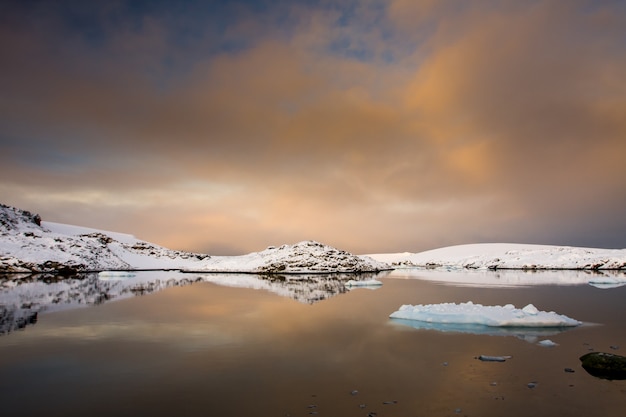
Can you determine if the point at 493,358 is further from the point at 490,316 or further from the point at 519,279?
the point at 519,279

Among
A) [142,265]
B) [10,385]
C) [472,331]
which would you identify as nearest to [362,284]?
[472,331]

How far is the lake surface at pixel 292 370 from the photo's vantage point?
7.88 meters

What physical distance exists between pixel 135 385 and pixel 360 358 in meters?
6.26

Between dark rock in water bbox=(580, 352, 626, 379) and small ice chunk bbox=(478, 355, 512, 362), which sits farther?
small ice chunk bbox=(478, 355, 512, 362)

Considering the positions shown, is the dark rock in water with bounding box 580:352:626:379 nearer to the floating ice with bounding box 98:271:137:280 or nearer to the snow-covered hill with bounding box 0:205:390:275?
the floating ice with bounding box 98:271:137:280

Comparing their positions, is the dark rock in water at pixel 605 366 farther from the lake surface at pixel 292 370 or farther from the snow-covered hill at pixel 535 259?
the snow-covered hill at pixel 535 259

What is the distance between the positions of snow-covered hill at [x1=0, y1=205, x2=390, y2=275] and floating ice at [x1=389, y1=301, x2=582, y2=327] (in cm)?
5700

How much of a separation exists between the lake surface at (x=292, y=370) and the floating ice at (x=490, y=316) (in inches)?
39.8

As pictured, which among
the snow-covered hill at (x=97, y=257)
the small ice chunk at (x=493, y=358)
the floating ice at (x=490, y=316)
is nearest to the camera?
the small ice chunk at (x=493, y=358)

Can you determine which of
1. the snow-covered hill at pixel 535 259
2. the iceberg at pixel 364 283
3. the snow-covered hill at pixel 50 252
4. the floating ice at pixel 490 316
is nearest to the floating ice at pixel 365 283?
the iceberg at pixel 364 283

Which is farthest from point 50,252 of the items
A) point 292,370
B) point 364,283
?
point 292,370

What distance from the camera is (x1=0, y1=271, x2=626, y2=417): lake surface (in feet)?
25.8

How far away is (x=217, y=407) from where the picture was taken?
307 inches

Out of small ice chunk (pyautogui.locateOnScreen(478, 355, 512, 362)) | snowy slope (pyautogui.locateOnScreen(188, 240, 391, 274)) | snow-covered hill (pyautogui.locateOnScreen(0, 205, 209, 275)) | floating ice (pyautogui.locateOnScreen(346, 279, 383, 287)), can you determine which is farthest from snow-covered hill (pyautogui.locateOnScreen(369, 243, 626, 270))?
small ice chunk (pyautogui.locateOnScreen(478, 355, 512, 362))
